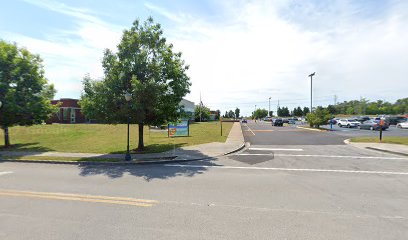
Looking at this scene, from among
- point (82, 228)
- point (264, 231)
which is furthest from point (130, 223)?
point (264, 231)

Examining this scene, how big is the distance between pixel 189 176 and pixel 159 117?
677 centimetres

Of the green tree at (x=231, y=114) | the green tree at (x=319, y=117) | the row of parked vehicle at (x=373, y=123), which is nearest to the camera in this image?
the row of parked vehicle at (x=373, y=123)

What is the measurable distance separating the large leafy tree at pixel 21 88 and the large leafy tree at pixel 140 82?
18.7 feet

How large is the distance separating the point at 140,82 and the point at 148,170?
5.33 metres

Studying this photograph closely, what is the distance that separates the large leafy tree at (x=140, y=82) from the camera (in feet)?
43.8

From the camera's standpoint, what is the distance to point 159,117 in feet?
48.2

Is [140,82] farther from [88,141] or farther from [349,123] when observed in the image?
[349,123]

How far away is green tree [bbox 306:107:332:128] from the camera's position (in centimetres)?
3297

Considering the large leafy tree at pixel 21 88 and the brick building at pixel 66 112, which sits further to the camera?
the brick building at pixel 66 112

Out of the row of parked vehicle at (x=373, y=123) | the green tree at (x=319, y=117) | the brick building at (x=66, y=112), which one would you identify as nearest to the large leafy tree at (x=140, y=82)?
the row of parked vehicle at (x=373, y=123)

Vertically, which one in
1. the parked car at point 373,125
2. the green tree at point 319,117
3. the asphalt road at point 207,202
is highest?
the green tree at point 319,117

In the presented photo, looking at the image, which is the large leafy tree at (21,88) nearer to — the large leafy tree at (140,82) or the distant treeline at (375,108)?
the large leafy tree at (140,82)

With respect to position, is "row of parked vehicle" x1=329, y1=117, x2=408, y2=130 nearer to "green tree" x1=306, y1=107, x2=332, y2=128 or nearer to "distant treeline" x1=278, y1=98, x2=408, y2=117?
"green tree" x1=306, y1=107, x2=332, y2=128

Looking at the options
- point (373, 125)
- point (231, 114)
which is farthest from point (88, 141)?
point (231, 114)
